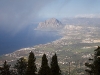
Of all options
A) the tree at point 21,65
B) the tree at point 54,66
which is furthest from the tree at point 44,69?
the tree at point 21,65

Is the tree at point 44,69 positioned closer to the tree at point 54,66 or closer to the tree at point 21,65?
the tree at point 54,66

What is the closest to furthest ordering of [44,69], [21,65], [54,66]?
→ 1. [44,69]
2. [54,66]
3. [21,65]

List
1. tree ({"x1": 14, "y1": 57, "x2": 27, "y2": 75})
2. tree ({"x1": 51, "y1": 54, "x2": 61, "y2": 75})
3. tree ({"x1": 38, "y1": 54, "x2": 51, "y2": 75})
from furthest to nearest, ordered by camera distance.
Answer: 1. tree ({"x1": 14, "y1": 57, "x2": 27, "y2": 75})
2. tree ({"x1": 51, "y1": 54, "x2": 61, "y2": 75})
3. tree ({"x1": 38, "y1": 54, "x2": 51, "y2": 75})

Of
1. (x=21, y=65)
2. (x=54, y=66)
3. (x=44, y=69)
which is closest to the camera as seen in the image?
(x=44, y=69)

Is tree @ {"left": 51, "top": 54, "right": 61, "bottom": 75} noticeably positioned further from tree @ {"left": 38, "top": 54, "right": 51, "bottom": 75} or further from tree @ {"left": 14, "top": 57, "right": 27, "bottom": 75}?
tree @ {"left": 14, "top": 57, "right": 27, "bottom": 75}

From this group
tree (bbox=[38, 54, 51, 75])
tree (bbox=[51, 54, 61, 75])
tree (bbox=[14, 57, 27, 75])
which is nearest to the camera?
tree (bbox=[38, 54, 51, 75])

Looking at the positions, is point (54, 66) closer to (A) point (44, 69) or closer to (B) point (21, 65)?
(A) point (44, 69)

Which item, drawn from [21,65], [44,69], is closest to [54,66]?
[44,69]

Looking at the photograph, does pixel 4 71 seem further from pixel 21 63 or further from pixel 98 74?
pixel 98 74

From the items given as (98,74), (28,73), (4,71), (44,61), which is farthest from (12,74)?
(98,74)

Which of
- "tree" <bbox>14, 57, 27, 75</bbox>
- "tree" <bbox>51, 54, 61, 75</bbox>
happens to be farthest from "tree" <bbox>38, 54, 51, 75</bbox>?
"tree" <bbox>14, 57, 27, 75</bbox>

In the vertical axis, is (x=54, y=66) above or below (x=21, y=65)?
below

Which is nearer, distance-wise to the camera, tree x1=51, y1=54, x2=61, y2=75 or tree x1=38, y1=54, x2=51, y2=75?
tree x1=38, y1=54, x2=51, y2=75
